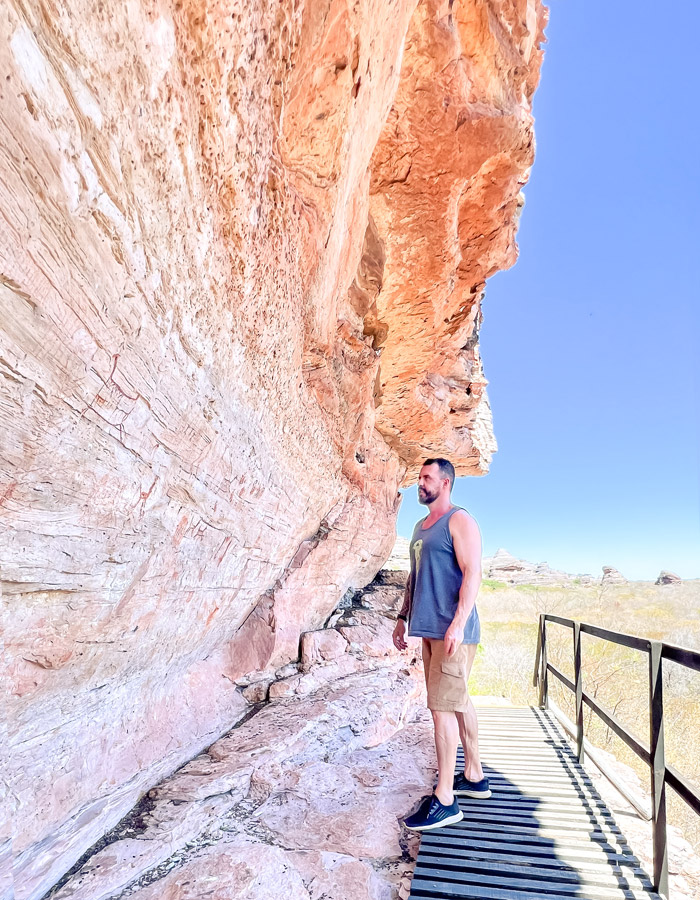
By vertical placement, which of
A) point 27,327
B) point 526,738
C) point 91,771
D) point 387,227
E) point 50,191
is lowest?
point 526,738

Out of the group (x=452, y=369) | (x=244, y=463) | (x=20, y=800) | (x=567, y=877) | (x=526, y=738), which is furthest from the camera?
(x=452, y=369)

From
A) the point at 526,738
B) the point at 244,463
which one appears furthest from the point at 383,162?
the point at 526,738

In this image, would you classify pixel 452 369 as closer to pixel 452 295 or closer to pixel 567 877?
pixel 452 295

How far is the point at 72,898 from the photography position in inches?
68.6

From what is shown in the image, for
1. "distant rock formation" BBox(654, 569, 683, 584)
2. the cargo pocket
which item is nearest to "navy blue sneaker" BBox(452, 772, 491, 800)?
the cargo pocket

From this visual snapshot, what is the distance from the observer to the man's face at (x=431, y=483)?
310 cm

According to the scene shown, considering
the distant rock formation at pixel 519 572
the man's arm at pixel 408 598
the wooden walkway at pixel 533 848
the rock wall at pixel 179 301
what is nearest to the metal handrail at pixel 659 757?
the wooden walkway at pixel 533 848

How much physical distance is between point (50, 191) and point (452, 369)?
5886mm

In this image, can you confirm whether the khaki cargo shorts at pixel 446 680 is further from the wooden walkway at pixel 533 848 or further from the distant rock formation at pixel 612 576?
the distant rock formation at pixel 612 576

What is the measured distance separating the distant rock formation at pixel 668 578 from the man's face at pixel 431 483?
161 feet

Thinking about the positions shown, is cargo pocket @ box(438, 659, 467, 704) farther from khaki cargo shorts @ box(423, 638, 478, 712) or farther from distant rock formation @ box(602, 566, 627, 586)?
distant rock formation @ box(602, 566, 627, 586)

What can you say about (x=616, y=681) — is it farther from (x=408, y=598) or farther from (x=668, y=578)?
(x=668, y=578)

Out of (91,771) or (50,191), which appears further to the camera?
(91,771)

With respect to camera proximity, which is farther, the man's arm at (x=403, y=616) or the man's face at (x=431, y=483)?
the man's arm at (x=403, y=616)
